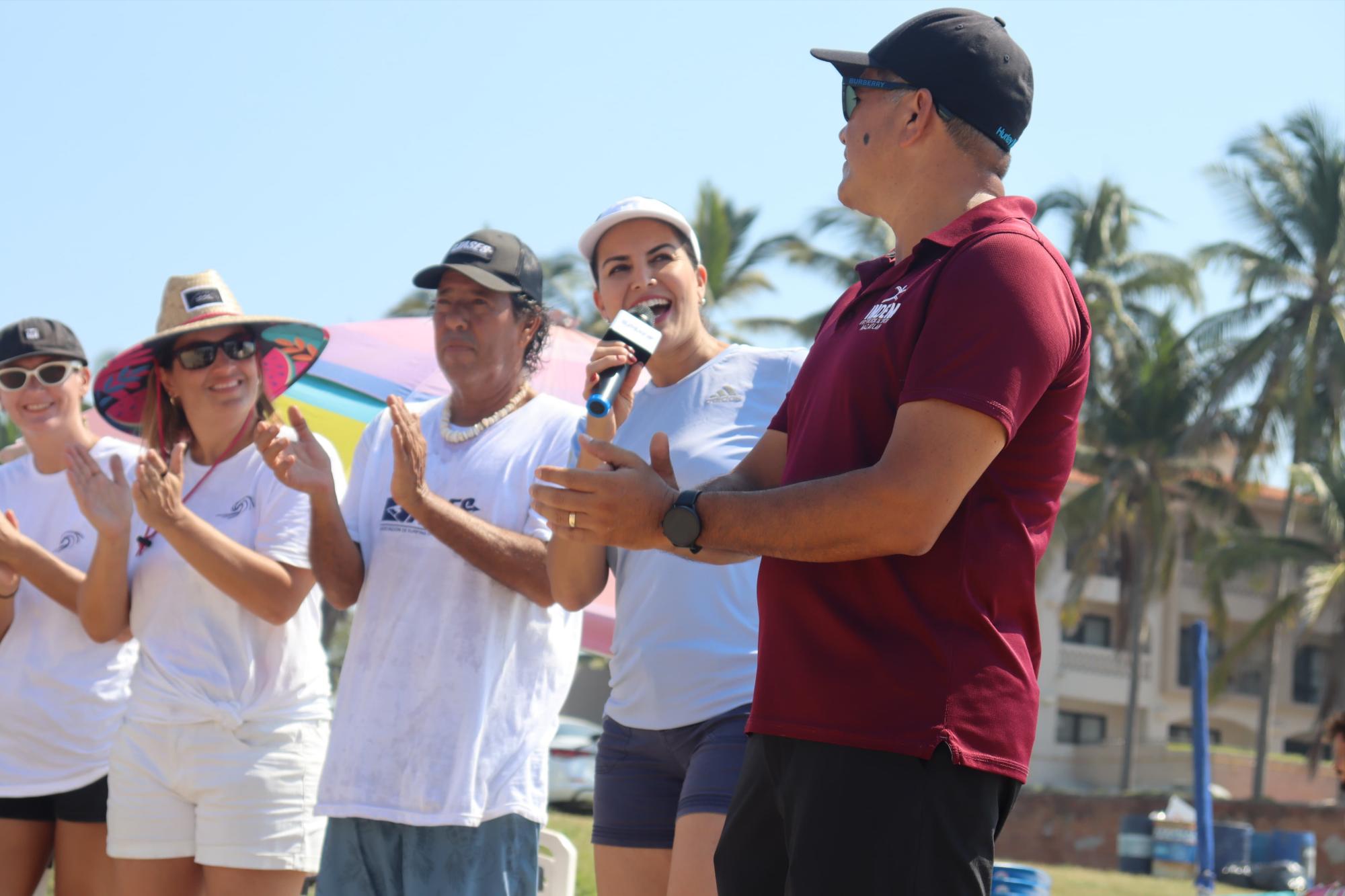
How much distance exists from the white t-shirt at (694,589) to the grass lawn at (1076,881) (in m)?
6.90

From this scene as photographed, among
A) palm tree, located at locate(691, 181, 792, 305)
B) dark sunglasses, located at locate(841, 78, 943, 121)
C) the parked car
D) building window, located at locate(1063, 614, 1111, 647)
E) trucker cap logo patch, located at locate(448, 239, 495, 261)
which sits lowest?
the parked car

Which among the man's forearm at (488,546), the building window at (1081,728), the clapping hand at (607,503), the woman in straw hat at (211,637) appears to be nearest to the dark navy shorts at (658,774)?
the man's forearm at (488,546)

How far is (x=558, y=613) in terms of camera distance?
438 cm

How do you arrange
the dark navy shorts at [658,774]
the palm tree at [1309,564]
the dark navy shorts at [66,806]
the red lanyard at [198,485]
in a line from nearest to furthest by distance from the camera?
the dark navy shorts at [658,774] < the red lanyard at [198,485] < the dark navy shorts at [66,806] < the palm tree at [1309,564]

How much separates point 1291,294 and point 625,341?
35552 mm

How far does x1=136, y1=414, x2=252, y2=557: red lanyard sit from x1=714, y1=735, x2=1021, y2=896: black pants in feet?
9.75

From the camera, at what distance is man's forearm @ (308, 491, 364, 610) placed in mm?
4320

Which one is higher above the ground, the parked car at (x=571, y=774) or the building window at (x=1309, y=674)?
the building window at (x=1309, y=674)

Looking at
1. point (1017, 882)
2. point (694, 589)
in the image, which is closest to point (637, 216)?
point (694, 589)

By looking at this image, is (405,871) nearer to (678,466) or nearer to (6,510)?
(678,466)

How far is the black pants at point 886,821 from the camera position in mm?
2271

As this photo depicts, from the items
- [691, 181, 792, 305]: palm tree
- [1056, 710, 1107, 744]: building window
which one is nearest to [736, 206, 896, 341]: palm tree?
[691, 181, 792, 305]: palm tree

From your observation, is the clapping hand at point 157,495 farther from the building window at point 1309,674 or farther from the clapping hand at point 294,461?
the building window at point 1309,674

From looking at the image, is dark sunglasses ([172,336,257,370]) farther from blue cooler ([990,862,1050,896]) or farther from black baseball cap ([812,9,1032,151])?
blue cooler ([990,862,1050,896])
